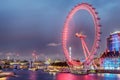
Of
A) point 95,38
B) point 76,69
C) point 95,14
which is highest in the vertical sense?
point 95,14

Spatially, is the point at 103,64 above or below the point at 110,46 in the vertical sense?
below

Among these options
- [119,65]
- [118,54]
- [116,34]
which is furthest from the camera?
[116,34]

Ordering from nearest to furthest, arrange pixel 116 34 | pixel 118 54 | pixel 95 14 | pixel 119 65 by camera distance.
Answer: pixel 95 14 < pixel 119 65 < pixel 118 54 < pixel 116 34

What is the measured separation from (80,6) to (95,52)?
12056 mm

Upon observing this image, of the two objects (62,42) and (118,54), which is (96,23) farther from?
(118,54)

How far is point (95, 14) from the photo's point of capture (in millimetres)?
74250

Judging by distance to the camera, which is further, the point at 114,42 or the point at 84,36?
the point at 114,42

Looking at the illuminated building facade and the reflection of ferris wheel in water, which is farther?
the illuminated building facade

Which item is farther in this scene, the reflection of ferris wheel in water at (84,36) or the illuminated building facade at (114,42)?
the illuminated building facade at (114,42)

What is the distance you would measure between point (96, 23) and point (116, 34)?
2987 inches

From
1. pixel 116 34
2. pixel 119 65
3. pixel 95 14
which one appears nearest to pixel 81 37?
pixel 95 14

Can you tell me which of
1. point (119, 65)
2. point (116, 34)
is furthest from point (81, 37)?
point (116, 34)

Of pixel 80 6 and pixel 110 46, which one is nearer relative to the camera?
pixel 80 6

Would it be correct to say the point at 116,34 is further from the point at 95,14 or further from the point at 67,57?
the point at 95,14
